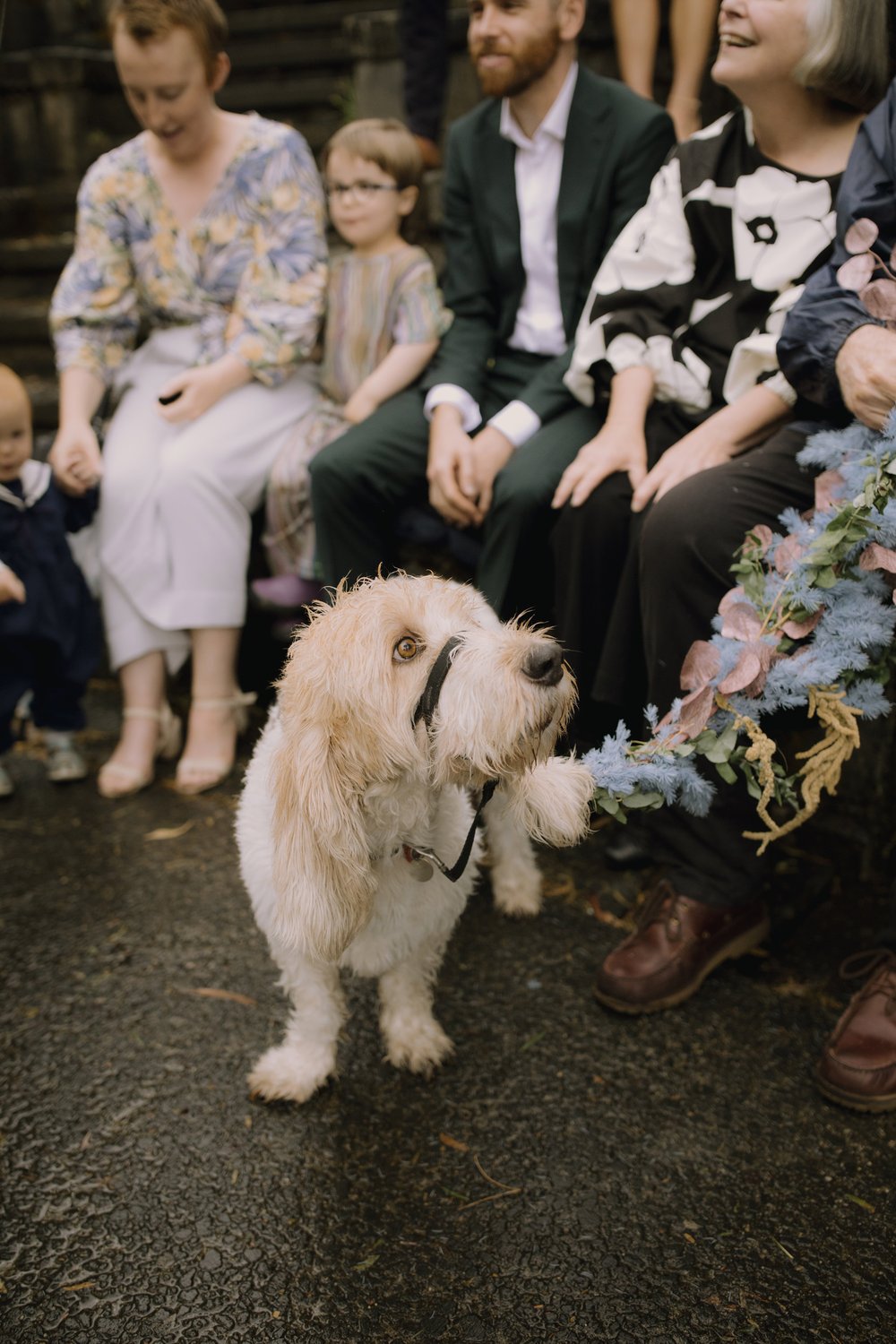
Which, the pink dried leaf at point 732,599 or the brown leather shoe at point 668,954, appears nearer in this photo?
the pink dried leaf at point 732,599

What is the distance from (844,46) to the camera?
233 centimetres

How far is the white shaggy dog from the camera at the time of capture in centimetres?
163

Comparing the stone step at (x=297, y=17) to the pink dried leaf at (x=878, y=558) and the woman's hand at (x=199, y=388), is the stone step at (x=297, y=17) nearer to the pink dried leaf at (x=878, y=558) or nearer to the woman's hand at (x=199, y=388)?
the woman's hand at (x=199, y=388)

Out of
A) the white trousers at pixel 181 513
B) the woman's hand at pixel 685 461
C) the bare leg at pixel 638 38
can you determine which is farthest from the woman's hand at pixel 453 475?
the bare leg at pixel 638 38

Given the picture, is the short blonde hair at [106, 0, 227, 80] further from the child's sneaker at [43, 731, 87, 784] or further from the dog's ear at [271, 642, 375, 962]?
the dog's ear at [271, 642, 375, 962]

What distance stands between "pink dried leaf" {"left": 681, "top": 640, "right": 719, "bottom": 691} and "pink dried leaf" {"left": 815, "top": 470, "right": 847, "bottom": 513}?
0.37 metres

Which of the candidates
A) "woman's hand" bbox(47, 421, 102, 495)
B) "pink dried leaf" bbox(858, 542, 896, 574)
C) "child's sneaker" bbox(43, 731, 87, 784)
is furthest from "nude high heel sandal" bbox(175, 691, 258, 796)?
"pink dried leaf" bbox(858, 542, 896, 574)

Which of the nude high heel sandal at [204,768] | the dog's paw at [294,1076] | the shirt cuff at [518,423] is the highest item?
the shirt cuff at [518,423]

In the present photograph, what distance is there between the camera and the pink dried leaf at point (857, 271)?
208cm

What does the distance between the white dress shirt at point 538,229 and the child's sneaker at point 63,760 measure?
173 centimetres

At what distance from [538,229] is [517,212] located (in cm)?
9

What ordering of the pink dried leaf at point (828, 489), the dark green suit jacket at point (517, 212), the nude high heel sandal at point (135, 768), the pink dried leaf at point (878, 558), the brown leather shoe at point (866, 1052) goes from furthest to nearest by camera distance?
the nude high heel sandal at point (135, 768)
the dark green suit jacket at point (517, 212)
the brown leather shoe at point (866, 1052)
the pink dried leaf at point (828, 489)
the pink dried leaf at point (878, 558)

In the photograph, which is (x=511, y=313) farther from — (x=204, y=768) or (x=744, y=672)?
(x=744, y=672)

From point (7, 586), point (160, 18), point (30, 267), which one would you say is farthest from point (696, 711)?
point (30, 267)
